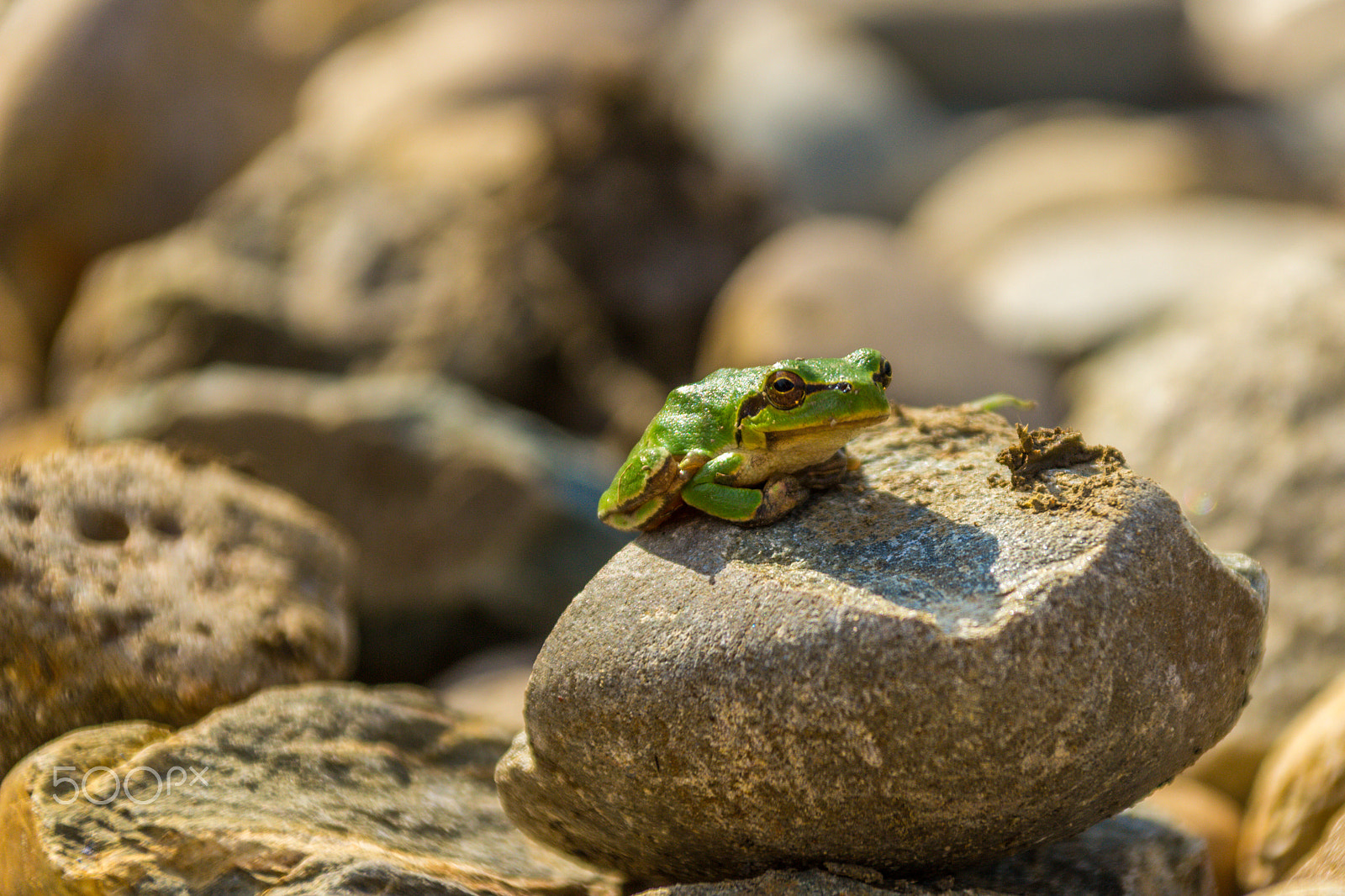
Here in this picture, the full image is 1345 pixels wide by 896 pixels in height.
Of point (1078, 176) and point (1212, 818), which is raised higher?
point (1078, 176)

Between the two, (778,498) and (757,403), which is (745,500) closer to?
(778,498)

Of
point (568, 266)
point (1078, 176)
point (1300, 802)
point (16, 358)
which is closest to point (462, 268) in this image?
point (568, 266)

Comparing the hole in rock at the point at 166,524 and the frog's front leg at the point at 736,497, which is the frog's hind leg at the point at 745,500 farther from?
the hole in rock at the point at 166,524

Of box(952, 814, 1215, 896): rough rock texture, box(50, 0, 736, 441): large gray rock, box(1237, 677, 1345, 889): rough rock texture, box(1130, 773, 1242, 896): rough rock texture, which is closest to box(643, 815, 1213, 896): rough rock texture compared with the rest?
box(952, 814, 1215, 896): rough rock texture

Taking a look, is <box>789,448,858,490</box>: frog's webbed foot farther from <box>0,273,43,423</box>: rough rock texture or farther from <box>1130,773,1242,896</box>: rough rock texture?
<box>0,273,43,423</box>: rough rock texture

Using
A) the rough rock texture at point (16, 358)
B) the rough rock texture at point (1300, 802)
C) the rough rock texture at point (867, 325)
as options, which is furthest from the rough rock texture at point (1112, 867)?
the rough rock texture at point (16, 358)

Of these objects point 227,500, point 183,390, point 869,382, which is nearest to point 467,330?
point 183,390
